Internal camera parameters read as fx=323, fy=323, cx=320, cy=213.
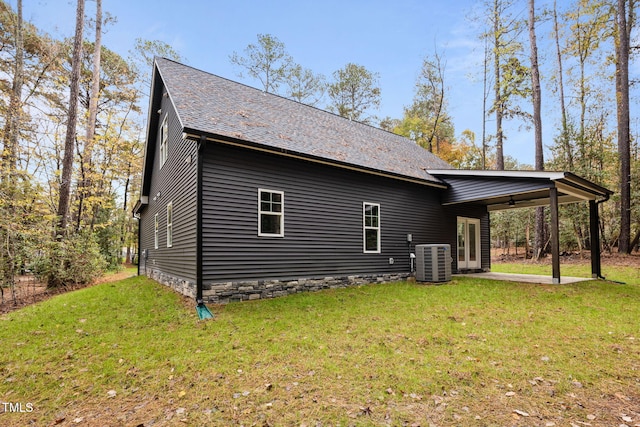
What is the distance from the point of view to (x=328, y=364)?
3.65m

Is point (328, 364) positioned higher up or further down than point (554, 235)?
further down

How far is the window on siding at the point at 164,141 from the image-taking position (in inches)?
372

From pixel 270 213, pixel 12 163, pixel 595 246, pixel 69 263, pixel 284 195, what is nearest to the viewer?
pixel 270 213

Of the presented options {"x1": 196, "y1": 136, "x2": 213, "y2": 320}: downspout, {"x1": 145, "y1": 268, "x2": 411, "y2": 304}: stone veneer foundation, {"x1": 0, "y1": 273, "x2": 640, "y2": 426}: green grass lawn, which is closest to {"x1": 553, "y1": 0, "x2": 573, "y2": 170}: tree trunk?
{"x1": 0, "y1": 273, "x2": 640, "y2": 426}: green grass lawn

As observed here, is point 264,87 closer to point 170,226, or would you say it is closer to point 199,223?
point 170,226

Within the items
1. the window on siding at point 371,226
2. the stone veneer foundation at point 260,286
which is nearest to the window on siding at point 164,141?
the stone veneer foundation at point 260,286

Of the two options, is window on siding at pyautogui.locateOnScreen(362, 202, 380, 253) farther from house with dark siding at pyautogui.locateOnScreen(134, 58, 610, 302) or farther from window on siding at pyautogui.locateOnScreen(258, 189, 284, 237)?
window on siding at pyautogui.locateOnScreen(258, 189, 284, 237)

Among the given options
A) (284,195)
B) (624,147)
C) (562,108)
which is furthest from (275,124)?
(562,108)

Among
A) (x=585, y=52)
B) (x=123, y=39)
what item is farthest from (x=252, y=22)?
(x=585, y=52)

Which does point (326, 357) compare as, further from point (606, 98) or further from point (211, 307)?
point (606, 98)

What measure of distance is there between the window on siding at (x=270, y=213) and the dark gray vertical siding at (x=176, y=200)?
53.4 inches

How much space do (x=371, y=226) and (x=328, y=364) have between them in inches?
224

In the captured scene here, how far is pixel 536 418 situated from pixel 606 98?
2033 centimetres

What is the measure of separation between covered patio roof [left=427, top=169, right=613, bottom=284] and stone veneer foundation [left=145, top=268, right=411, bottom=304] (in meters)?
3.65
